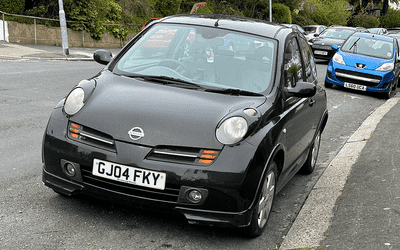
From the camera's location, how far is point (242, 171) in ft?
11.6

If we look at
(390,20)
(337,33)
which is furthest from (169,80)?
(390,20)

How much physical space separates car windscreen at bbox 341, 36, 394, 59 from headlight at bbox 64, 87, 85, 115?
12.3 m

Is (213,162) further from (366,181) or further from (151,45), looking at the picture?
(366,181)

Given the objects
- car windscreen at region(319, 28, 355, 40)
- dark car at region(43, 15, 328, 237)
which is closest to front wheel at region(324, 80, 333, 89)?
dark car at region(43, 15, 328, 237)

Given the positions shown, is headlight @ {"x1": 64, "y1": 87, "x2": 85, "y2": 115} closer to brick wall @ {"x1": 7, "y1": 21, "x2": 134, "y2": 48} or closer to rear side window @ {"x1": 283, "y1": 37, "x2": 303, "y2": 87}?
rear side window @ {"x1": 283, "y1": 37, "x2": 303, "y2": 87}

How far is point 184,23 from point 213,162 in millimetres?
2038

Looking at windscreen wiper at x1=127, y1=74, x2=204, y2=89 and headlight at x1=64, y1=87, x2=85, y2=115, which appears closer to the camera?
headlight at x1=64, y1=87, x2=85, y2=115

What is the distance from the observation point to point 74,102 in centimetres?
397

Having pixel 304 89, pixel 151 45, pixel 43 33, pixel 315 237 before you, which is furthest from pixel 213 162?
pixel 43 33

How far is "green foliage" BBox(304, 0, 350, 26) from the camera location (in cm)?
5719

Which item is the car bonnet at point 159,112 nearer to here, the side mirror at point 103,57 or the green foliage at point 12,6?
the side mirror at point 103,57

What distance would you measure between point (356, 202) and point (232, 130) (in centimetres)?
177

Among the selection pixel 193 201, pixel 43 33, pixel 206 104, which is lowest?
pixel 43 33

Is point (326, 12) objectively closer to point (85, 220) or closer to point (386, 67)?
point (386, 67)
